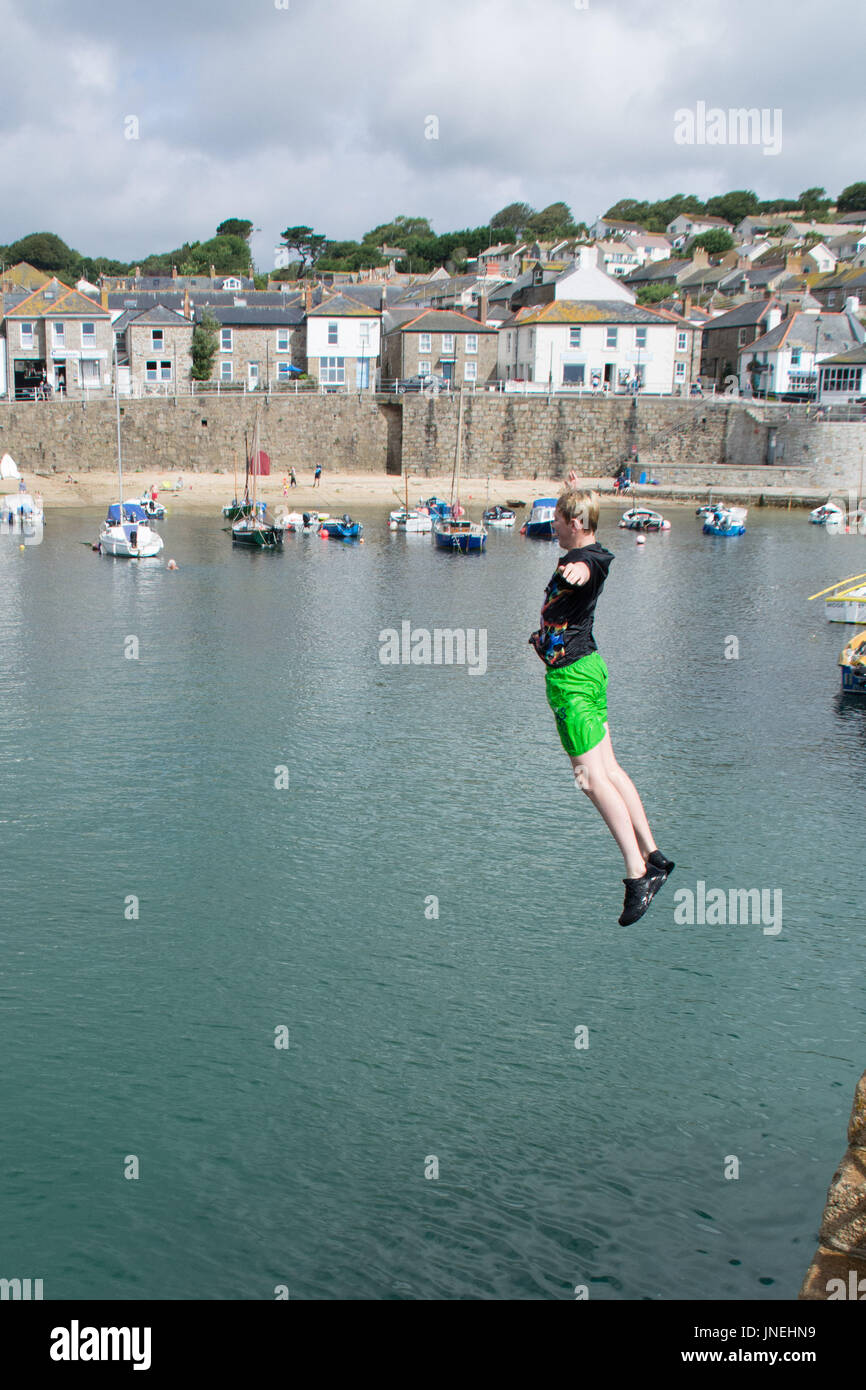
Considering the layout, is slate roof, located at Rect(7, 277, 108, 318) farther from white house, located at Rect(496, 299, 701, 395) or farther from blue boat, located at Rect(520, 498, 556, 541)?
blue boat, located at Rect(520, 498, 556, 541)

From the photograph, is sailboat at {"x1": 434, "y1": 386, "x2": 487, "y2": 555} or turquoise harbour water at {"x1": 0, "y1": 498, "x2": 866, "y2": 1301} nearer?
turquoise harbour water at {"x1": 0, "y1": 498, "x2": 866, "y2": 1301}

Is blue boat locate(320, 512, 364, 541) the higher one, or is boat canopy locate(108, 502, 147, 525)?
boat canopy locate(108, 502, 147, 525)

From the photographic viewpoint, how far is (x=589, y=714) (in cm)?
713

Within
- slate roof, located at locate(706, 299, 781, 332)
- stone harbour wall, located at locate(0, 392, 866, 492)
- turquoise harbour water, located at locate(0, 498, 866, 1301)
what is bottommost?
turquoise harbour water, located at locate(0, 498, 866, 1301)

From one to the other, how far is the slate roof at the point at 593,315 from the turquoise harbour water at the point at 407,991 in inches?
2164

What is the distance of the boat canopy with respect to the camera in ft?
205

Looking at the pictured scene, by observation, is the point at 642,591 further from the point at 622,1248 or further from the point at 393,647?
the point at 622,1248

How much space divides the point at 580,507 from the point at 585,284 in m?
86.7

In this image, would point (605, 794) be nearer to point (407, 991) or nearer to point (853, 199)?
point (407, 991)

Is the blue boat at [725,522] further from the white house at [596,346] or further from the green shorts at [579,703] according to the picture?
the green shorts at [579,703]

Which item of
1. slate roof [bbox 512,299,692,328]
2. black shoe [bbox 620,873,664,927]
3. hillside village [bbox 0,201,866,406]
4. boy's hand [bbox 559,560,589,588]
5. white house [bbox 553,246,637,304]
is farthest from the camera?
white house [bbox 553,246,637,304]

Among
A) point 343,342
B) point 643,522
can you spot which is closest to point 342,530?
point 643,522

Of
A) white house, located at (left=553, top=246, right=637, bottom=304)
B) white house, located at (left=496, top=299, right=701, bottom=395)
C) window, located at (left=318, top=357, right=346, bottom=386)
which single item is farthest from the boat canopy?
white house, located at (left=553, top=246, right=637, bottom=304)

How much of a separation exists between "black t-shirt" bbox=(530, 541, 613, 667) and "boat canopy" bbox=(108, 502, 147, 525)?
5639cm
